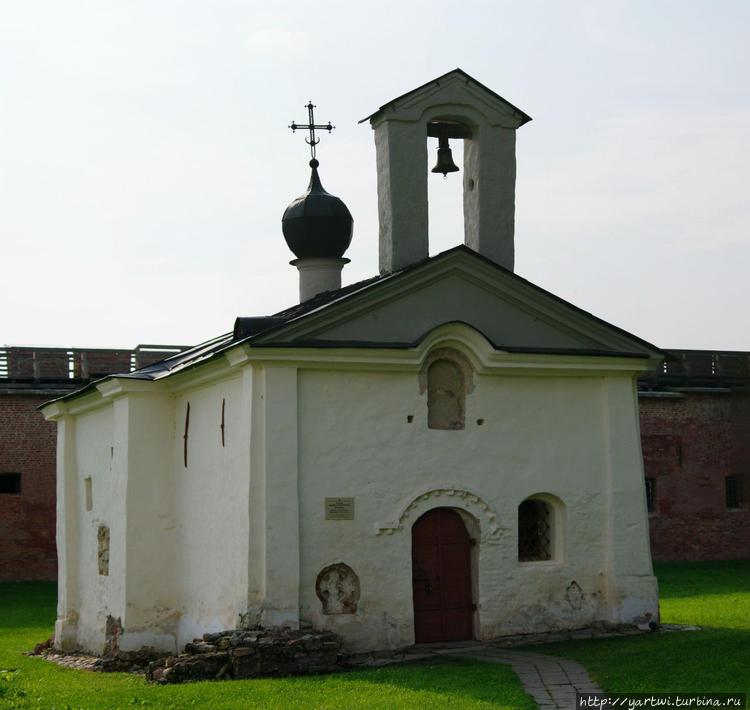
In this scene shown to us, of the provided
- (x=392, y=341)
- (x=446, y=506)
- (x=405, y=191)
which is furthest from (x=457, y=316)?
(x=446, y=506)

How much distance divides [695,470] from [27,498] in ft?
52.6

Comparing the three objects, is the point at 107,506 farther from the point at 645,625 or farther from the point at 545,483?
the point at 645,625

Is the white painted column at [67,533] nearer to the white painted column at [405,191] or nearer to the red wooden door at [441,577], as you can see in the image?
the red wooden door at [441,577]

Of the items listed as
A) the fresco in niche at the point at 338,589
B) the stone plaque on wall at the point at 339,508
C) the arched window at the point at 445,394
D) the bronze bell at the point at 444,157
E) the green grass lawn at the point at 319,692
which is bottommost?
the green grass lawn at the point at 319,692

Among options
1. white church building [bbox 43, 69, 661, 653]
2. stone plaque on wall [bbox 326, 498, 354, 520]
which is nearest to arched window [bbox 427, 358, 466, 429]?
white church building [bbox 43, 69, 661, 653]

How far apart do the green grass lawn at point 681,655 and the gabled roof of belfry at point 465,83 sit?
22.4 ft

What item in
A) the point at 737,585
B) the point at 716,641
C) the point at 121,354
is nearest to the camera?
the point at 716,641

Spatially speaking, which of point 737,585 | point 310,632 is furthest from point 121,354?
point 310,632

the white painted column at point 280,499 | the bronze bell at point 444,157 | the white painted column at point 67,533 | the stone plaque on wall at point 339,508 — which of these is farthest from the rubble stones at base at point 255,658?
the bronze bell at point 444,157

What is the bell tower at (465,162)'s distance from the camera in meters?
15.5

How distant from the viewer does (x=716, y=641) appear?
42.7 feet

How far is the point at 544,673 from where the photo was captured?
12078mm

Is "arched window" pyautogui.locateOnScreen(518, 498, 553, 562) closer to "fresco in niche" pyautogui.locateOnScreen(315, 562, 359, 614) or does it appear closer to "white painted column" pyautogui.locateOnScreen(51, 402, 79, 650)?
"fresco in niche" pyautogui.locateOnScreen(315, 562, 359, 614)

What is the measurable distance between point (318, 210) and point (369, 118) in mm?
4512
